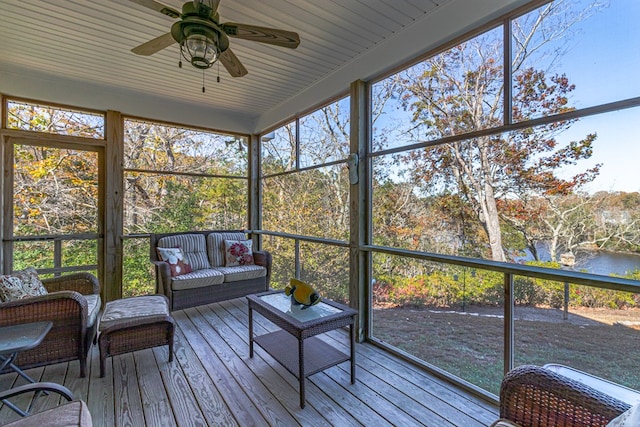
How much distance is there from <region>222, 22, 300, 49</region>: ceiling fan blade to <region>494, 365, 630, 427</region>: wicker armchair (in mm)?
2399

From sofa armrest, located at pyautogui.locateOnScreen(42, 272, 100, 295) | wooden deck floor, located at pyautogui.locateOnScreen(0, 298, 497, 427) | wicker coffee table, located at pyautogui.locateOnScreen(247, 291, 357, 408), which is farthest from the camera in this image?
sofa armrest, located at pyautogui.locateOnScreen(42, 272, 100, 295)

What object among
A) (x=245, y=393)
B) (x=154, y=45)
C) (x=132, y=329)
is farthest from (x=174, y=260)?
(x=154, y=45)

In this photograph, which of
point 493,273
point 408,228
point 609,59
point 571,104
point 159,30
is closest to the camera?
point 609,59

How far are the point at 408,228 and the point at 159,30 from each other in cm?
321

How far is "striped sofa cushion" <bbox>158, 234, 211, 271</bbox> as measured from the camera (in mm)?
4170

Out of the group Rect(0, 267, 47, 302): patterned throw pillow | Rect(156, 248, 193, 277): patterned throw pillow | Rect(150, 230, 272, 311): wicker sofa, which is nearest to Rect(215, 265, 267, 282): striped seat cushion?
Rect(150, 230, 272, 311): wicker sofa

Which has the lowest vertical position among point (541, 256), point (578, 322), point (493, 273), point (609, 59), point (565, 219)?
point (578, 322)

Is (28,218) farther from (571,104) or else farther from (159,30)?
(571,104)

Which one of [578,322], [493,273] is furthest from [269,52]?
[578,322]

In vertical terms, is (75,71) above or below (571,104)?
above

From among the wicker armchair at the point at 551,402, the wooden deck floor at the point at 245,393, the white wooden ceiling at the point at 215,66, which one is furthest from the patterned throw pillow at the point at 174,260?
the wicker armchair at the point at 551,402

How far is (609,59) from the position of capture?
1.72 meters

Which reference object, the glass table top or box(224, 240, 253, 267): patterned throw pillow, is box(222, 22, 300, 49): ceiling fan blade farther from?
box(224, 240, 253, 267): patterned throw pillow

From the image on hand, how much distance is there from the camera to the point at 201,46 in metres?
1.87
